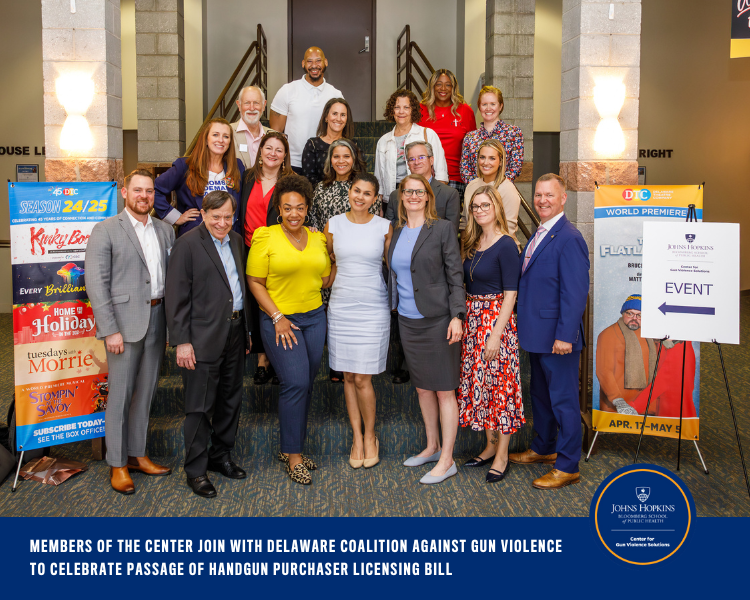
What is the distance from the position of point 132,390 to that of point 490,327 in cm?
208

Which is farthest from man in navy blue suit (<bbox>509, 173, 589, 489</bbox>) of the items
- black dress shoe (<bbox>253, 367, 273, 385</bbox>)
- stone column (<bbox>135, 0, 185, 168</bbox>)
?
stone column (<bbox>135, 0, 185, 168</bbox>)

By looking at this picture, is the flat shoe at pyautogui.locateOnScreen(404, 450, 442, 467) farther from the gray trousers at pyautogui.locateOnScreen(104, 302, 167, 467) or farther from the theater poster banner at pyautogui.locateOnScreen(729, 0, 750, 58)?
the theater poster banner at pyautogui.locateOnScreen(729, 0, 750, 58)

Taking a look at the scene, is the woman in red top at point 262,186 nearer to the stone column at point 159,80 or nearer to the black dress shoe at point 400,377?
A: the black dress shoe at point 400,377

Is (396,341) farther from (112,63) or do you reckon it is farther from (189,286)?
(112,63)

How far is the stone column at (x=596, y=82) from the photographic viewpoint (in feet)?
14.3

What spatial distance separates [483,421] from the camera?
11.3 ft

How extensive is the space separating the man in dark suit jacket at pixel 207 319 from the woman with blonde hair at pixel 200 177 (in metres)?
0.43

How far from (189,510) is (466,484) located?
5.05 ft

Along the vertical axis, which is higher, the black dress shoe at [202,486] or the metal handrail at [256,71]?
the metal handrail at [256,71]

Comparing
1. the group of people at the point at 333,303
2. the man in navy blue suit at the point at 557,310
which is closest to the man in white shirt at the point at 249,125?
the group of people at the point at 333,303

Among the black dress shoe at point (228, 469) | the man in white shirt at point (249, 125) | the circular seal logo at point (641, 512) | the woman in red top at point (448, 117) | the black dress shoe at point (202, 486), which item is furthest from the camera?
the woman in red top at point (448, 117)

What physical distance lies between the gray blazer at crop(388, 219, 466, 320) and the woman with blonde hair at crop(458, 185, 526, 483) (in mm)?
131

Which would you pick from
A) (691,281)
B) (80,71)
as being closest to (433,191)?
(691,281)

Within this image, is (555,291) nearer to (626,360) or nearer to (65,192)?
(626,360)
